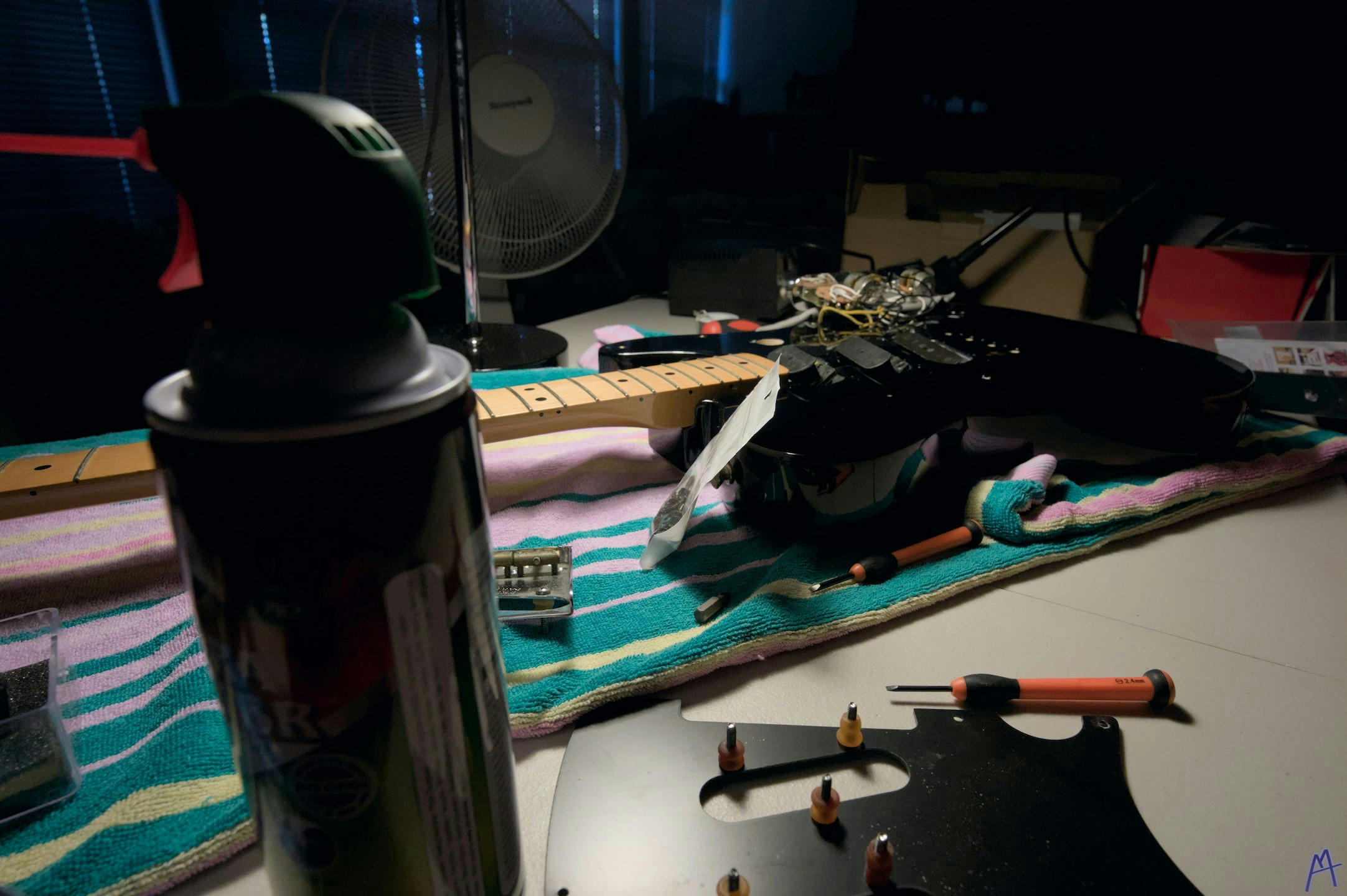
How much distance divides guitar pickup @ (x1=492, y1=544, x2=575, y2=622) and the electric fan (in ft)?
1.33

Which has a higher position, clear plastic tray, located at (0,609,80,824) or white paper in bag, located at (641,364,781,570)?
white paper in bag, located at (641,364,781,570)

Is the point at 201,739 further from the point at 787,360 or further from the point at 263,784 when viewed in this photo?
the point at 787,360

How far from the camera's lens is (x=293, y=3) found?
1000 millimetres

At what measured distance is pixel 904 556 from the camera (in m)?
0.49

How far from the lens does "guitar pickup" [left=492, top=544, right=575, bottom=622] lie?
1.40ft

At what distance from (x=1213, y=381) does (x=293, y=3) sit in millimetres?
1207

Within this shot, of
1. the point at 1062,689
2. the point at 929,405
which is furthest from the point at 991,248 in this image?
the point at 1062,689

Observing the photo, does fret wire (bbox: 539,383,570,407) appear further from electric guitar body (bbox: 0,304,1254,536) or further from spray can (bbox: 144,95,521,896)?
spray can (bbox: 144,95,521,896)

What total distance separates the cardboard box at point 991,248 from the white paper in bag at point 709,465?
0.74 metres


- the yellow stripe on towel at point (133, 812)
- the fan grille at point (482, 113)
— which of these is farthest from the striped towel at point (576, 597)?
the fan grille at point (482, 113)

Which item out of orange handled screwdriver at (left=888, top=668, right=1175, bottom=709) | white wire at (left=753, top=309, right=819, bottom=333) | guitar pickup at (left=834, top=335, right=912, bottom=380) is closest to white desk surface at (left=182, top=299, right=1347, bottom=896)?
orange handled screwdriver at (left=888, top=668, right=1175, bottom=709)

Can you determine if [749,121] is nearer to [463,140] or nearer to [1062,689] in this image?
[463,140]

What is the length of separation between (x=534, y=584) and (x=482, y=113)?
2.09ft

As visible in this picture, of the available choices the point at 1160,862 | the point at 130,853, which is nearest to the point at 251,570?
the point at 130,853
